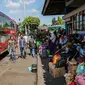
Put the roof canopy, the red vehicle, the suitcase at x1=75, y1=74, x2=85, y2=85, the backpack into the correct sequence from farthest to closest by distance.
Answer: the red vehicle, the roof canopy, the backpack, the suitcase at x1=75, y1=74, x2=85, y2=85

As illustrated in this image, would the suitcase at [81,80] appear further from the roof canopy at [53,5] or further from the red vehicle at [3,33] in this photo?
the red vehicle at [3,33]

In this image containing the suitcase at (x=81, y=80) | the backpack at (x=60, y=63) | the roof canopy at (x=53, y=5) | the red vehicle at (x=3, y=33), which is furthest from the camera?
the red vehicle at (x=3, y=33)

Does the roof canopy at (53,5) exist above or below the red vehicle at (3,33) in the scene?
above

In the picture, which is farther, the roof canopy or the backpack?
the roof canopy

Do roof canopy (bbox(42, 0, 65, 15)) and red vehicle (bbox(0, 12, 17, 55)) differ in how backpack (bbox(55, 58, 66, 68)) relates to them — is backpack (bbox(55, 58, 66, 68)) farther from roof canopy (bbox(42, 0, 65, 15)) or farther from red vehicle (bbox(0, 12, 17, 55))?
red vehicle (bbox(0, 12, 17, 55))

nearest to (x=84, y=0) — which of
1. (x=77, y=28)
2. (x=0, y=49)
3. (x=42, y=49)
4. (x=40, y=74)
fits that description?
(x=77, y=28)

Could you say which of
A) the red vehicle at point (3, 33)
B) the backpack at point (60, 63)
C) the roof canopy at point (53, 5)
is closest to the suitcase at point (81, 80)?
the backpack at point (60, 63)

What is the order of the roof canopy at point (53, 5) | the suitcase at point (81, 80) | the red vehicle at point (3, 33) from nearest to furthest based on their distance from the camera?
the suitcase at point (81, 80) → the roof canopy at point (53, 5) → the red vehicle at point (3, 33)

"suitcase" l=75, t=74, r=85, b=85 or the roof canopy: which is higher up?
the roof canopy

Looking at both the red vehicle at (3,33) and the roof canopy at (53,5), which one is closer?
the roof canopy at (53,5)

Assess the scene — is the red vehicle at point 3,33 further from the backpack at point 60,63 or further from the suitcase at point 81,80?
the suitcase at point 81,80

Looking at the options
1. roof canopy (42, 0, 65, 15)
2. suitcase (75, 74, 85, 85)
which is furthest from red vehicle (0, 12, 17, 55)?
suitcase (75, 74, 85, 85)

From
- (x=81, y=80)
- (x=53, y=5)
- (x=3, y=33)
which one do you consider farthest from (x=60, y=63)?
(x=3, y=33)

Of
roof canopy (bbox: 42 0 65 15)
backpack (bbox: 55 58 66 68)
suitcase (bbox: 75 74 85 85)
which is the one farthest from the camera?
roof canopy (bbox: 42 0 65 15)
